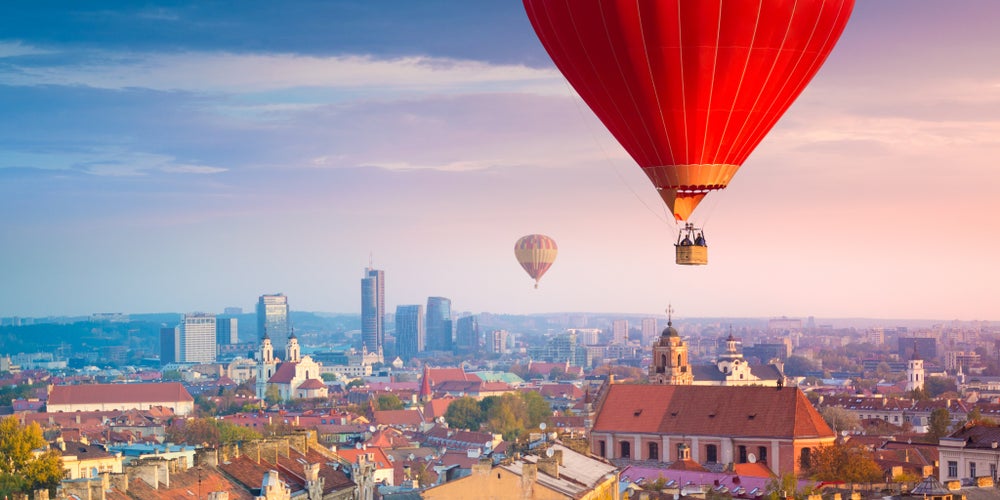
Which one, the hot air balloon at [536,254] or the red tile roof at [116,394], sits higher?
the hot air balloon at [536,254]

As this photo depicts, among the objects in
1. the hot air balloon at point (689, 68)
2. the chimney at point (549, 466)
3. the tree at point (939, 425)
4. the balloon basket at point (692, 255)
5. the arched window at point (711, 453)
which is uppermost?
the hot air balloon at point (689, 68)

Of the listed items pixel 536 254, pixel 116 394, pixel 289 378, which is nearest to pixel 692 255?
pixel 536 254

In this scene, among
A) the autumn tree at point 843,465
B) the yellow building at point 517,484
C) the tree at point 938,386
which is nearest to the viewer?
the yellow building at point 517,484

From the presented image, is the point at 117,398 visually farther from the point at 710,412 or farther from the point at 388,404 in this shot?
the point at 710,412

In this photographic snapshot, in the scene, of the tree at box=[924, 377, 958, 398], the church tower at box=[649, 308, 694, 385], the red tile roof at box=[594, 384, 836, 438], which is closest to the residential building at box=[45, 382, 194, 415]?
the tree at box=[924, 377, 958, 398]

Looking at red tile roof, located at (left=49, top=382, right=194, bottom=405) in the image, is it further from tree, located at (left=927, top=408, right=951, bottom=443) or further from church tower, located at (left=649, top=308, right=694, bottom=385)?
tree, located at (left=927, top=408, right=951, bottom=443)

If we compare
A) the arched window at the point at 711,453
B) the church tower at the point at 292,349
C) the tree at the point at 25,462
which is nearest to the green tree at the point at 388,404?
the church tower at the point at 292,349

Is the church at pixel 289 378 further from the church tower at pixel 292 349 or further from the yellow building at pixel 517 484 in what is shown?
the yellow building at pixel 517 484
